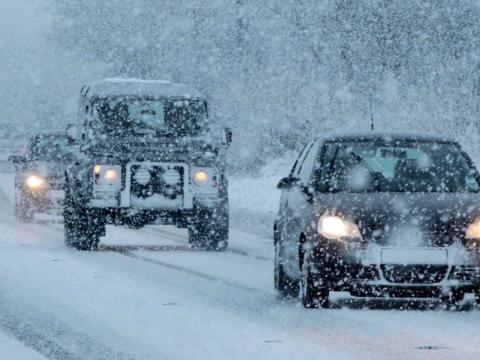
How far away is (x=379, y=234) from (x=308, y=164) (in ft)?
5.07

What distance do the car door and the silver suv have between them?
605cm

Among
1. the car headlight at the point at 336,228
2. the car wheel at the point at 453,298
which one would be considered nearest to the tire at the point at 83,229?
the car wheel at the point at 453,298

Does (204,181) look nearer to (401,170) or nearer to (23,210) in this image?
(401,170)

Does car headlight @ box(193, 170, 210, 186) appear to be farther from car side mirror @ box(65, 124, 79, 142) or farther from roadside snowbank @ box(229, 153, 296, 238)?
roadside snowbank @ box(229, 153, 296, 238)

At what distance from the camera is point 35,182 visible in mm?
24938

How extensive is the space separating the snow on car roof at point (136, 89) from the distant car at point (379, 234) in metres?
8.08

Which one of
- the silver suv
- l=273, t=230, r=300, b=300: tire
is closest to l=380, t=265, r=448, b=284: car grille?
l=273, t=230, r=300, b=300: tire

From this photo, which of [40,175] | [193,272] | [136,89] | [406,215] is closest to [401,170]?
[406,215]

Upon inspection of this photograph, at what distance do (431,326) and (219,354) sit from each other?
7.69ft

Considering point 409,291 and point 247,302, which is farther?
point 247,302

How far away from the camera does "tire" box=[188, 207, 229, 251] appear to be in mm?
19250

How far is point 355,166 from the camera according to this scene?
12289 mm

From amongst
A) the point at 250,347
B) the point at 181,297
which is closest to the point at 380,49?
the point at 181,297

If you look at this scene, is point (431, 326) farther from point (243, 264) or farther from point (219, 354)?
point (243, 264)
